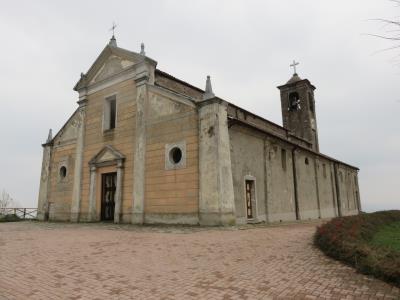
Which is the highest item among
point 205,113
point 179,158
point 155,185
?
point 205,113

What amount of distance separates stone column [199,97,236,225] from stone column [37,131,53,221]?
12726mm

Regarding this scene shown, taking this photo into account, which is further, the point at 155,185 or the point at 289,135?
the point at 289,135

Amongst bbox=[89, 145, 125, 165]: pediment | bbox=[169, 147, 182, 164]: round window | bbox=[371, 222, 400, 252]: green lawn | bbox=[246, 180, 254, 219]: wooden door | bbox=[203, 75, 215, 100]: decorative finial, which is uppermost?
bbox=[203, 75, 215, 100]: decorative finial

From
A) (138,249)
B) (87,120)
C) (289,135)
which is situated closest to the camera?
(138,249)

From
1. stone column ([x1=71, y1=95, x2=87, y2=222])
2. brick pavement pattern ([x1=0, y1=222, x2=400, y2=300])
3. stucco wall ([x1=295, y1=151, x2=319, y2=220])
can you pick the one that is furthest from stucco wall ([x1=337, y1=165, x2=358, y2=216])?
brick pavement pattern ([x1=0, y1=222, x2=400, y2=300])

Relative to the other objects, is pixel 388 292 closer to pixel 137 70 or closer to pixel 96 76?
pixel 137 70

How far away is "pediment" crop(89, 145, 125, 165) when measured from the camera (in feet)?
54.2

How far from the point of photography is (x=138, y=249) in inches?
305

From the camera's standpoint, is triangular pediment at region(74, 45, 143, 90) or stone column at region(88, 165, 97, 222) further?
triangular pediment at region(74, 45, 143, 90)

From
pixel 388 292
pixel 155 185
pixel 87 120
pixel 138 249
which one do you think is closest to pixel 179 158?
pixel 155 185

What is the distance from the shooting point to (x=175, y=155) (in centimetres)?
1453

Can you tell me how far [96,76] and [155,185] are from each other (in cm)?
928

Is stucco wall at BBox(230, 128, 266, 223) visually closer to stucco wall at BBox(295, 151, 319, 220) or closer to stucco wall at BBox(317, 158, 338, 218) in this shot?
stucco wall at BBox(295, 151, 319, 220)

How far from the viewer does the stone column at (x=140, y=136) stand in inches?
590
